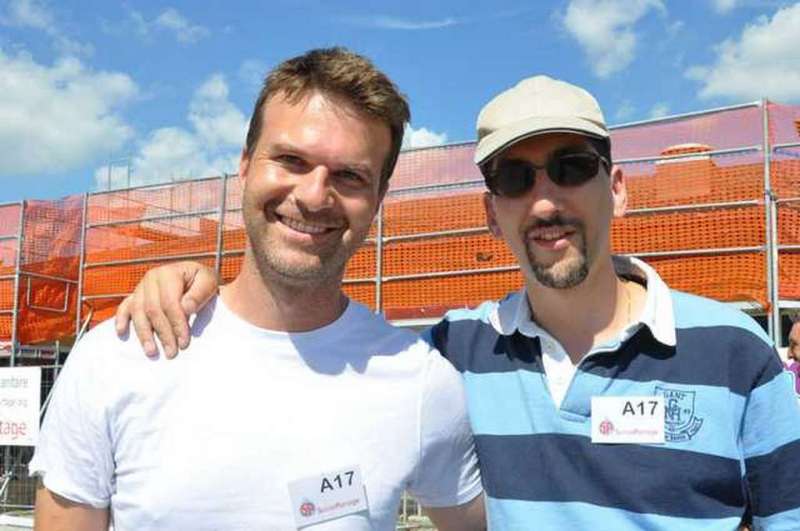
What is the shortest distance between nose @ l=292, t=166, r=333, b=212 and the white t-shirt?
0.40 meters

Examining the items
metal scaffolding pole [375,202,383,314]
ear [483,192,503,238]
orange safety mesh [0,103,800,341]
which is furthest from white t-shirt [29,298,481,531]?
metal scaffolding pole [375,202,383,314]

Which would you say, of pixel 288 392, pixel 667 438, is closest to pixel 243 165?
pixel 288 392

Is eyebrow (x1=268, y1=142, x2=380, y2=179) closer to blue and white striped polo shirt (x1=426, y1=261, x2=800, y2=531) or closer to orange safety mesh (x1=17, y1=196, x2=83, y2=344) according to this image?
blue and white striped polo shirt (x1=426, y1=261, x2=800, y2=531)

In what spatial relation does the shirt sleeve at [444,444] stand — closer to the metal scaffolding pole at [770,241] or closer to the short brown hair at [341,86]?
the short brown hair at [341,86]

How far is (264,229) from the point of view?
8.57 feet

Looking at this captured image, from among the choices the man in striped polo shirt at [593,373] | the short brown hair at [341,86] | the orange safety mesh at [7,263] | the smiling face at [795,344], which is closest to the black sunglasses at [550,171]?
the man in striped polo shirt at [593,373]

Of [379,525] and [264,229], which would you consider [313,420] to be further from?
[264,229]

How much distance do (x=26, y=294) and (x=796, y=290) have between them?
34.5 feet

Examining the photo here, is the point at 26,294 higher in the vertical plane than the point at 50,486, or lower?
higher

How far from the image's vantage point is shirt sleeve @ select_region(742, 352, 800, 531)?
2365mm

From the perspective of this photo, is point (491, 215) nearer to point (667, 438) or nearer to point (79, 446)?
point (667, 438)

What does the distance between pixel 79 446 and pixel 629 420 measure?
153cm

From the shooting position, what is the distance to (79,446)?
7.87ft

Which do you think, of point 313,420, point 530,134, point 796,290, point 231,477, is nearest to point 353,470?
point 313,420
